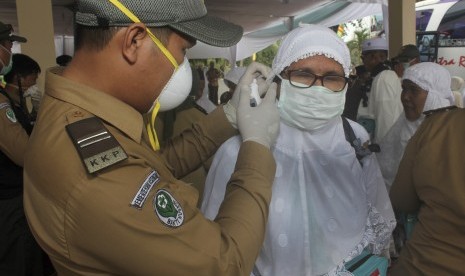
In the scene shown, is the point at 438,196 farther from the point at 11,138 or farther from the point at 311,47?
the point at 11,138

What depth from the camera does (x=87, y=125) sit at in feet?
2.76

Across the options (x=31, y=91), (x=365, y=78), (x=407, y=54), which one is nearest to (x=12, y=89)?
(x=31, y=91)

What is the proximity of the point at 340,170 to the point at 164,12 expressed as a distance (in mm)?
929

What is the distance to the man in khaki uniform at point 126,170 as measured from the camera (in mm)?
784

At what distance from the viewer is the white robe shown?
1.42 metres

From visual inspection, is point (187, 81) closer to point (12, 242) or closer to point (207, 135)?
point (207, 135)

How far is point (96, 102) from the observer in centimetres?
89

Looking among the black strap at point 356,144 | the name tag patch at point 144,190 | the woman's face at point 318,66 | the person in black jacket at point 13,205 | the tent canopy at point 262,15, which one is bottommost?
the person in black jacket at point 13,205

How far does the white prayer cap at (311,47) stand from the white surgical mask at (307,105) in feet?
0.29

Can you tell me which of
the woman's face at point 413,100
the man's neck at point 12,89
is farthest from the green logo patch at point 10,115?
the woman's face at point 413,100

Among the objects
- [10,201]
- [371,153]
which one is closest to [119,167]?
[371,153]

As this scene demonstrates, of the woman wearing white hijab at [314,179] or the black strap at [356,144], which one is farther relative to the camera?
the black strap at [356,144]

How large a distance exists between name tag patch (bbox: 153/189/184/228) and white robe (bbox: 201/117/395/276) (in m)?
0.62

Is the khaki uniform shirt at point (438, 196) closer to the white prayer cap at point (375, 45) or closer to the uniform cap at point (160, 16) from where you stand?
the uniform cap at point (160, 16)
